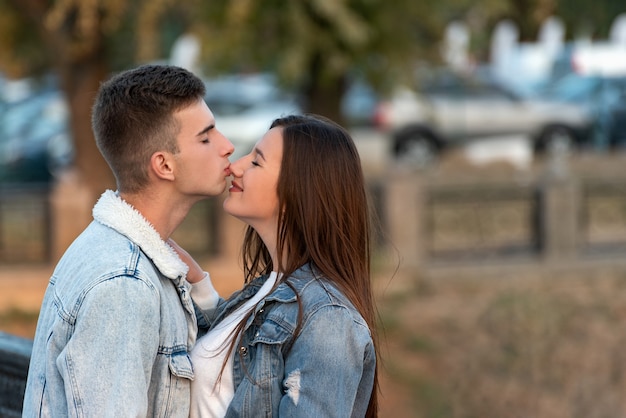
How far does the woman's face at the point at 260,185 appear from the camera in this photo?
8.36 ft

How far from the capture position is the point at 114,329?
2.22 metres

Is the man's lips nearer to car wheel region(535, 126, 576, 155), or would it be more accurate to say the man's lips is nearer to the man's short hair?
the man's short hair

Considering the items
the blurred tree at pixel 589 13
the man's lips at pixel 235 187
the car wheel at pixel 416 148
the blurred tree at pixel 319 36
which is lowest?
the man's lips at pixel 235 187

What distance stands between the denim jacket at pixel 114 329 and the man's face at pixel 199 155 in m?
0.15

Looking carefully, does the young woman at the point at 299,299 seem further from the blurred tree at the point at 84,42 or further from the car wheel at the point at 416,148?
the car wheel at the point at 416,148

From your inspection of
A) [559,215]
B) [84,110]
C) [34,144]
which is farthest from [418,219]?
[34,144]

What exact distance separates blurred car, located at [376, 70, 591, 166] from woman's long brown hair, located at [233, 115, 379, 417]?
635 inches

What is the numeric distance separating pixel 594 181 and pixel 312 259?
9721mm

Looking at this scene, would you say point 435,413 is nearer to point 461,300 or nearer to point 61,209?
point 461,300

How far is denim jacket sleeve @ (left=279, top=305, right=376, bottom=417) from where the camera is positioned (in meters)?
2.30

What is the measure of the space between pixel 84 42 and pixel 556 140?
1072 cm

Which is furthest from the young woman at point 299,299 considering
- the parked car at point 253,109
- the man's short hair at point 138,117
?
the parked car at point 253,109

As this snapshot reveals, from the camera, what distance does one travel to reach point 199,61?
9922 millimetres

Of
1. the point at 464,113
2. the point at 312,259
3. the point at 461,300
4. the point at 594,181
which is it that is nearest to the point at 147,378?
the point at 312,259
